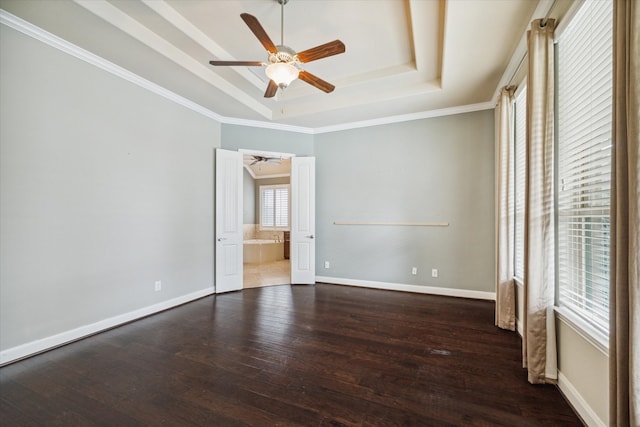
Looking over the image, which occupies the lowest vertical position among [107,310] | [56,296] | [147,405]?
[147,405]

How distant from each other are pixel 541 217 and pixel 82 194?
13.6 feet

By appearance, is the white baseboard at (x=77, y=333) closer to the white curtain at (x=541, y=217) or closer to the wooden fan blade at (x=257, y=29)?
the wooden fan blade at (x=257, y=29)

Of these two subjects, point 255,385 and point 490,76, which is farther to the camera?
point 490,76

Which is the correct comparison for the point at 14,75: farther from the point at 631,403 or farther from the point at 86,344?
the point at 631,403

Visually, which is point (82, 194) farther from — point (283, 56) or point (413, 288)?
point (413, 288)

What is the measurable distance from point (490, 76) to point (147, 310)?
5.06 metres

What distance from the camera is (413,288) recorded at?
4445 mm

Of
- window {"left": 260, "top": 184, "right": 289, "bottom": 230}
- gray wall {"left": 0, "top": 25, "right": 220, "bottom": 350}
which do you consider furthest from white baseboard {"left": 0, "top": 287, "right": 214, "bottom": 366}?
window {"left": 260, "top": 184, "right": 289, "bottom": 230}

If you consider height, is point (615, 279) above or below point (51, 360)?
above

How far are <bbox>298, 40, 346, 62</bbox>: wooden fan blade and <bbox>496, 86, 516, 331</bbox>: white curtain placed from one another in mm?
2103

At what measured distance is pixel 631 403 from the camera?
3.58ft

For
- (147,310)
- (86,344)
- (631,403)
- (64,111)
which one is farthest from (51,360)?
(631,403)

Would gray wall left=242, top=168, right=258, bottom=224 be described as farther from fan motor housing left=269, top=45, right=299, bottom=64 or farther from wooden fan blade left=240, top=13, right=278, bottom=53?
wooden fan blade left=240, top=13, right=278, bottom=53

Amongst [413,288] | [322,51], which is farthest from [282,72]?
[413,288]
